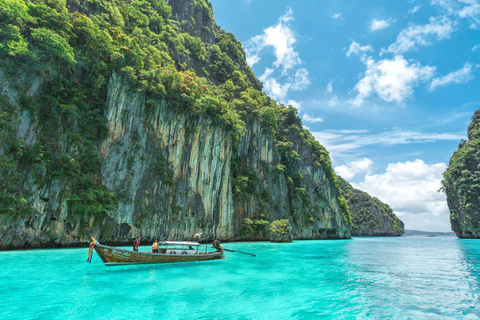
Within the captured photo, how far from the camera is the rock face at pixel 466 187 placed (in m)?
55.7

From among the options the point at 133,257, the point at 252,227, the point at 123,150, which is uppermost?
the point at 123,150

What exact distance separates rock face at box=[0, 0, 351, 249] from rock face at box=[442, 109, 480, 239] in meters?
44.0

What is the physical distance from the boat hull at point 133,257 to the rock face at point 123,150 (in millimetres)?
11034

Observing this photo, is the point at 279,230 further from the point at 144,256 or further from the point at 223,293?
the point at 223,293

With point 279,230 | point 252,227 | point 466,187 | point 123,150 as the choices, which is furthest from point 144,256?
point 466,187

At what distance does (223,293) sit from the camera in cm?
990

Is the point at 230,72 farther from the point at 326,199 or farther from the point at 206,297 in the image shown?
the point at 206,297

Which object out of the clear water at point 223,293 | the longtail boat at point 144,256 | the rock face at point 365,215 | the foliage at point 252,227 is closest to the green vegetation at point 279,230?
the foliage at point 252,227

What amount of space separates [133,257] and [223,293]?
290 inches

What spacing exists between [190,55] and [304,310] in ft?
153

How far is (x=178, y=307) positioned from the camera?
8.09m

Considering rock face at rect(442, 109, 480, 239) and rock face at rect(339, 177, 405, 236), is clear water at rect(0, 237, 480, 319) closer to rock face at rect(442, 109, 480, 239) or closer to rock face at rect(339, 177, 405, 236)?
rock face at rect(442, 109, 480, 239)

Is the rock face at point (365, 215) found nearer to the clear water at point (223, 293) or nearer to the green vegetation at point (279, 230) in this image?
the green vegetation at point (279, 230)

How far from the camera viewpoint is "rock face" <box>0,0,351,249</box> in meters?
20.6
